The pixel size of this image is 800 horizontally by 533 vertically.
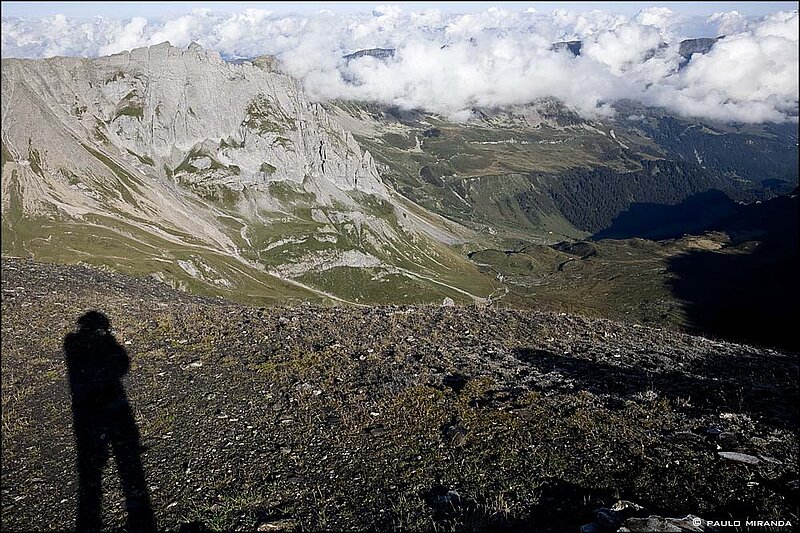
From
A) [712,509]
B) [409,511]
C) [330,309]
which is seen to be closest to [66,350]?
[330,309]

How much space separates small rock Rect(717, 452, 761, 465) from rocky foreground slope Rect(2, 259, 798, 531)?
64 millimetres

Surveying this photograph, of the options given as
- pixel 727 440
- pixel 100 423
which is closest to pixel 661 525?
pixel 727 440

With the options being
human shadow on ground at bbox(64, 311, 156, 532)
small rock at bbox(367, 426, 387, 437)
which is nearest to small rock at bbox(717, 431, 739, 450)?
small rock at bbox(367, 426, 387, 437)

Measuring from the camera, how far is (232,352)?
74.8 feet

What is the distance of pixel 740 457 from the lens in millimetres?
13906

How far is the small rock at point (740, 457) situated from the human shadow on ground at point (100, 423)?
14322mm

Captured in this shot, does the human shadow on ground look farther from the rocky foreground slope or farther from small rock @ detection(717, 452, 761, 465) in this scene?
small rock @ detection(717, 452, 761, 465)

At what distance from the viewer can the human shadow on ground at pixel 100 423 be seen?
40.6ft

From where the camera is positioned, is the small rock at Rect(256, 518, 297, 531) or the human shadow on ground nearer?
the small rock at Rect(256, 518, 297, 531)

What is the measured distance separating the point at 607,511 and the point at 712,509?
2.89 metres

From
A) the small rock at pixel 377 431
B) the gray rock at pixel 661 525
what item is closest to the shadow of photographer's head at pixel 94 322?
the small rock at pixel 377 431

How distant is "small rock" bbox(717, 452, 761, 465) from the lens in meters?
13.7

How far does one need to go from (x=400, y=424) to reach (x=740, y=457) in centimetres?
929

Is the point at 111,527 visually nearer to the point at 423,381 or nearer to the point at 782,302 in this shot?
the point at 423,381
